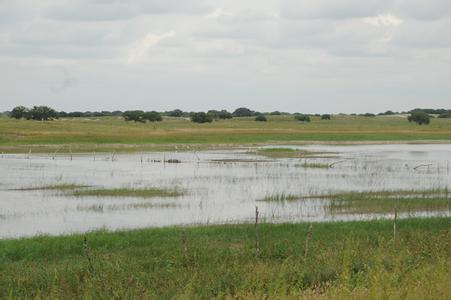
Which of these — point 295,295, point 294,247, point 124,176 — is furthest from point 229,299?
point 124,176

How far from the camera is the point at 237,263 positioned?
46.2 ft

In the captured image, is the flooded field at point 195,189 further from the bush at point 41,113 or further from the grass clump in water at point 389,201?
the bush at point 41,113

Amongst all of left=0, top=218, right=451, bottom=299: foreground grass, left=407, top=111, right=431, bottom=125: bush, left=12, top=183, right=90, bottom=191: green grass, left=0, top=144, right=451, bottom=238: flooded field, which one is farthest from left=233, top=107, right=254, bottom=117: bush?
left=0, top=218, right=451, bottom=299: foreground grass

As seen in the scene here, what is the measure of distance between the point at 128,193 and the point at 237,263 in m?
19.0

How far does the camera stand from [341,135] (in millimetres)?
96000

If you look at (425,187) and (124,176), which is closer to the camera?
(425,187)

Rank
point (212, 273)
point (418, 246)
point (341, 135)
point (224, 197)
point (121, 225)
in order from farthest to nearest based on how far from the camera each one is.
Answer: point (341, 135)
point (224, 197)
point (121, 225)
point (418, 246)
point (212, 273)

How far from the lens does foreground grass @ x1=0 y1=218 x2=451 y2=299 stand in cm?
1052

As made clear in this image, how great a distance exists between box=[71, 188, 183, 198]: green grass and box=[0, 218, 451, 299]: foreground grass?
11.4 metres

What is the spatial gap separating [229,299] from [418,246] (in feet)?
24.8

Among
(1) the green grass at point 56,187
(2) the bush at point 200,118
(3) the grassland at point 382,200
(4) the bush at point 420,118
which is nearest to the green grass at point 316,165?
(3) the grassland at point 382,200

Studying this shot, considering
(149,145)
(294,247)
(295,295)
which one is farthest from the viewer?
(149,145)

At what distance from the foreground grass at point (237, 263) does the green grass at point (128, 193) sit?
11418mm

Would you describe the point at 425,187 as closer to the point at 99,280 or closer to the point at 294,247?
the point at 294,247
